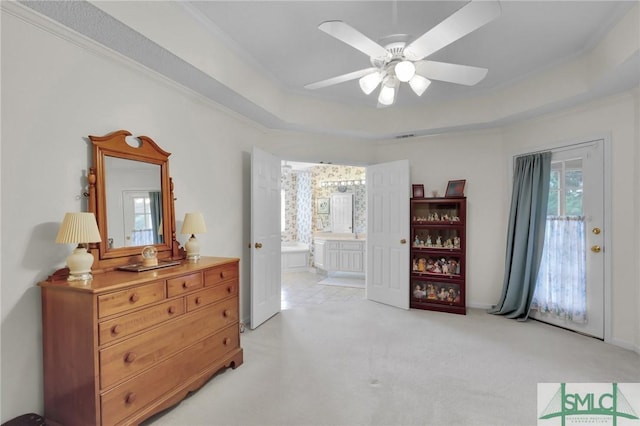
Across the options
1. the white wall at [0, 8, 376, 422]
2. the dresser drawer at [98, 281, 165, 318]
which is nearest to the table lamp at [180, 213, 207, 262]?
the dresser drawer at [98, 281, 165, 318]

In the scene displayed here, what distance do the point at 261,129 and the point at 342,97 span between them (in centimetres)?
116

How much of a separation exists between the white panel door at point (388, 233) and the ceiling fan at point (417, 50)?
207 centimetres

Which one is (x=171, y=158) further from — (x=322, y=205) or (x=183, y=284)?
(x=322, y=205)

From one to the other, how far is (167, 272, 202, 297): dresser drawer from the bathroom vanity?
425 centimetres

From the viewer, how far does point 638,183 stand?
2.86m

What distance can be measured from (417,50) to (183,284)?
2.16 meters

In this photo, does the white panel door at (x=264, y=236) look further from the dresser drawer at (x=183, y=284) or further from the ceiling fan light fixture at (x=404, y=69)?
the ceiling fan light fixture at (x=404, y=69)

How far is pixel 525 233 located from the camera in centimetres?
377

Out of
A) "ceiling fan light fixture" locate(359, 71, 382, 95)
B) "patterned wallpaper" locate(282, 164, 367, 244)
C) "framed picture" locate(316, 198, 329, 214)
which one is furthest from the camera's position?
"framed picture" locate(316, 198, 329, 214)

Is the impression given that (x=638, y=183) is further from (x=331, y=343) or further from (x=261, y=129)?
(x=261, y=129)

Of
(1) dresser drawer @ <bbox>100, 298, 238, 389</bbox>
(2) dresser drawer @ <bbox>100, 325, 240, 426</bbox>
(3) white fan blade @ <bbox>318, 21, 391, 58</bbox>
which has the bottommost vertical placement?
(2) dresser drawer @ <bbox>100, 325, 240, 426</bbox>

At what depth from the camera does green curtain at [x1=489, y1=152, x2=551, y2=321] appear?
3.64 m

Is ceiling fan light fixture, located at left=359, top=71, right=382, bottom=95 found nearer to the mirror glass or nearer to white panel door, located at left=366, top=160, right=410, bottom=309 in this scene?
the mirror glass

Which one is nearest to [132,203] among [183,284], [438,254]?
[183,284]
